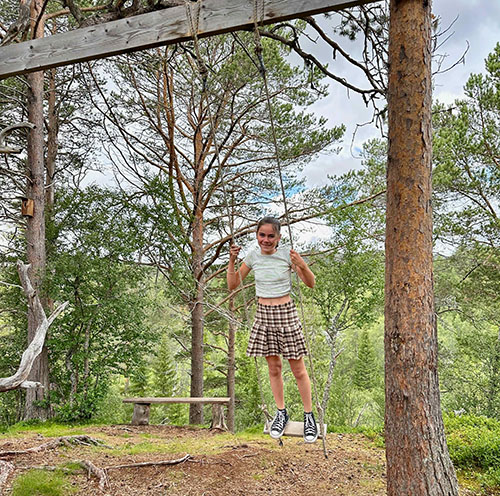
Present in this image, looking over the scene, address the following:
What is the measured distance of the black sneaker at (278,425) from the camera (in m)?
3.21

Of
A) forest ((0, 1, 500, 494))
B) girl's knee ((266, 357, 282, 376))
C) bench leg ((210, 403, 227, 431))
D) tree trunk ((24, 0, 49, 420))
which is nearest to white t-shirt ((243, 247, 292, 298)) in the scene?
girl's knee ((266, 357, 282, 376))

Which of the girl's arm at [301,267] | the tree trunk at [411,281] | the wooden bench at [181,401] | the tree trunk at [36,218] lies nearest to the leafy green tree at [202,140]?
the tree trunk at [36,218]

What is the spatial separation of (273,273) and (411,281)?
40.8 inches

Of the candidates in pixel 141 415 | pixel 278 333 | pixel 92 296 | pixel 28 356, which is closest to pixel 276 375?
pixel 278 333

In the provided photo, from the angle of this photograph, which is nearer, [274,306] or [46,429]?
[274,306]

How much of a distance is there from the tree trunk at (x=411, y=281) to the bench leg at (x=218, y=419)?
14.2ft

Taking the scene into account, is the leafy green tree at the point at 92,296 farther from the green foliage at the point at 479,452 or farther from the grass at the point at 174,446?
the green foliage at the point at 479,452

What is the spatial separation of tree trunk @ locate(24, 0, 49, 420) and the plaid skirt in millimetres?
5028

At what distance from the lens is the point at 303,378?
3283 millimetres

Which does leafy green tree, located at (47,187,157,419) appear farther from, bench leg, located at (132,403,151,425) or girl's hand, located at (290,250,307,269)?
girl's hand, located at (290,250,307,269)

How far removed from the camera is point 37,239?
284 inches

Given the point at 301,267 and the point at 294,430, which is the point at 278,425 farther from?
the point at 301,267

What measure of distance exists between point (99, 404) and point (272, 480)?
470 cm

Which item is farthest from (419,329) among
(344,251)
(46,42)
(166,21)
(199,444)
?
(344,251)
